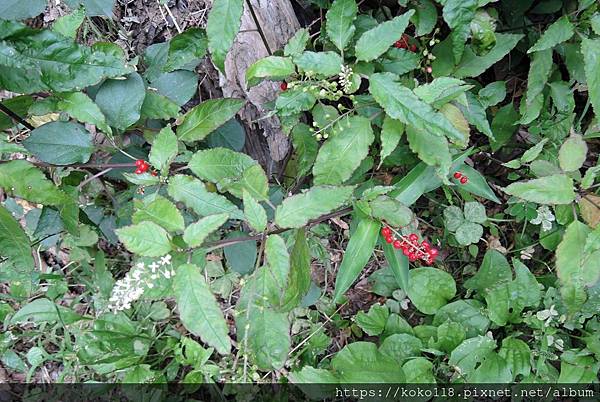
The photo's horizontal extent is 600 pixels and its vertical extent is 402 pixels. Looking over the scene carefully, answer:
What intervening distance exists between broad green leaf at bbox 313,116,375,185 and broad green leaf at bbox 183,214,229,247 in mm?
426

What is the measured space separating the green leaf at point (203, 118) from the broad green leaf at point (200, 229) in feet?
1.55

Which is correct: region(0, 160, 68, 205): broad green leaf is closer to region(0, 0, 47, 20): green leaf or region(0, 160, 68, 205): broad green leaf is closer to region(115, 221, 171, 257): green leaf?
region(115, 221, 171, 257): green leaf

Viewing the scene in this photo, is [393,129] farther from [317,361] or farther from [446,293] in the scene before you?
[317,361]

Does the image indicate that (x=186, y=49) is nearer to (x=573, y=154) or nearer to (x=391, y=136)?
(x=391, y=136)

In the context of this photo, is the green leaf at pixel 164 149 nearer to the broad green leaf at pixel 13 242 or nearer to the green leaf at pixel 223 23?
the green leaf at pixel 223 23

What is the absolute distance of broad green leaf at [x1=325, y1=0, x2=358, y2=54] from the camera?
1.71 meters

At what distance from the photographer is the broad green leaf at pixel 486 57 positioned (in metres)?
1.89

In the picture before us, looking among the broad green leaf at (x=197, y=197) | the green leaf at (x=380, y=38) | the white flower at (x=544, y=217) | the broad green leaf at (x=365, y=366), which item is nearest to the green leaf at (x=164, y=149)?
the broad green leaf at (x=197, y=197)

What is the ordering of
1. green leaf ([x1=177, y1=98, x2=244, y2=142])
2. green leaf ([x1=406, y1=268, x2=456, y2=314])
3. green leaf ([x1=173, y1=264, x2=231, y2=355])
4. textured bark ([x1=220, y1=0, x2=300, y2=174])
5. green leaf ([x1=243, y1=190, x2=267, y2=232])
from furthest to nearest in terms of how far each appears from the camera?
green leaf ([x1=406, y1=268, x2=456, y2=314]), textured bark ([x1=220, y1=0, x2=300, y2=174]), green leaf ([x1=177, y1=98, x2=244, y2=142]), green leaf ([x1=243, y1=190, x2=267, y2=232]), green leaf ([x1=173, y1=264, x2=231, y2=355])

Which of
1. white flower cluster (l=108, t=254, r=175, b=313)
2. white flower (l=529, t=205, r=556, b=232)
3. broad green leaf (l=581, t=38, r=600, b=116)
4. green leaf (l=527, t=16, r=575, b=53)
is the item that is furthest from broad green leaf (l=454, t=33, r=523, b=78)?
white flower cluster (l=108, t=254, r=175, b=313)

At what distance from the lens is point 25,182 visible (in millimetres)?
1570

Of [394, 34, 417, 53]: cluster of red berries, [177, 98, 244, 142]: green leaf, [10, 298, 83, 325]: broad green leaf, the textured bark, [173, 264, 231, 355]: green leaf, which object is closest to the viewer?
[173, 264, 231, 355]: green leaf

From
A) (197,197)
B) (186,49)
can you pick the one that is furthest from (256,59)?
(197,197)

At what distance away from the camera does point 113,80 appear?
1.75 meters
